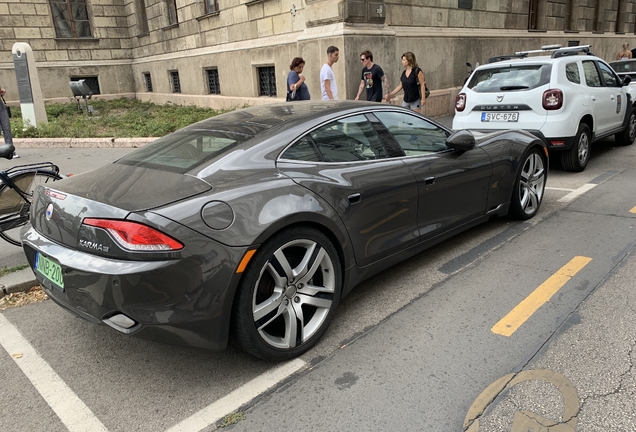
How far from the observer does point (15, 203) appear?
488cm

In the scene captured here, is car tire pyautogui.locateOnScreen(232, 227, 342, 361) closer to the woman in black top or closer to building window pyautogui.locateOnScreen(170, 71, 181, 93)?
the woman in black top

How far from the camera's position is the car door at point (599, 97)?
7504 mm

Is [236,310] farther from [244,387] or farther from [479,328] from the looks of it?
[479,328]

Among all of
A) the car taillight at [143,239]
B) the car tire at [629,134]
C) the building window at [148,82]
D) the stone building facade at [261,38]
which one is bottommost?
the car tire at [629,134]

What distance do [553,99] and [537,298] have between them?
4.31 meters

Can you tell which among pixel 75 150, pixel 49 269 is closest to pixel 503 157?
pixel 49 269

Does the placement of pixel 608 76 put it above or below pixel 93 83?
below

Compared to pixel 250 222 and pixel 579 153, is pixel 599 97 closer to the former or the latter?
pixel 579 153

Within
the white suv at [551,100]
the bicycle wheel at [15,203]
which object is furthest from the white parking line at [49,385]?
the white suv at [551,100]

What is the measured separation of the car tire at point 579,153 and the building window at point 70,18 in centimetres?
1976

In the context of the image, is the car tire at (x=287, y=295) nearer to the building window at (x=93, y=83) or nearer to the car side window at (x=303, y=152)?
the car side window at (x=303, y=152)

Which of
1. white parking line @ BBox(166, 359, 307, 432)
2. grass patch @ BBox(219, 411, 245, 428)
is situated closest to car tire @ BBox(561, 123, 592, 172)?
white parking line @ BBox(166, 359, 307, 432)

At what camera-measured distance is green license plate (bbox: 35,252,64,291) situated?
8.89 ft

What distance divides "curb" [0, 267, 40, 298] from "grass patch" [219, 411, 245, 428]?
2.65 metres
